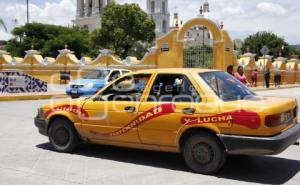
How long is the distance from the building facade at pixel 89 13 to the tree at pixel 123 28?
129 feet

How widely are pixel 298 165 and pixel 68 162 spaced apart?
3.77 meters

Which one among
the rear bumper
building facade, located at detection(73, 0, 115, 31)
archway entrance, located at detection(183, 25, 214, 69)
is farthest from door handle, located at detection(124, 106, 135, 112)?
building facade, located at detection(73, 0, 115, 31)

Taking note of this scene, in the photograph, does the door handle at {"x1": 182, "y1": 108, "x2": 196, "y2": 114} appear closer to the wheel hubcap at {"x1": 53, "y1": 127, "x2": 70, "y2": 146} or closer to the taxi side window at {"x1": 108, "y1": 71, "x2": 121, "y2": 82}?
the wheel hubcap at {"x1": 53, "y1": 127, "x2": 70, "y2": 146}

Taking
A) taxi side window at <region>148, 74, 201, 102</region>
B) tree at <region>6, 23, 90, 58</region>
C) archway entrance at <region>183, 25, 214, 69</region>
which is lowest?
taxi side window at <region>148, 74, 201, 102</region>

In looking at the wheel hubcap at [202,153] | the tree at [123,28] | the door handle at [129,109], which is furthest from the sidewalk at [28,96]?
the tree at [123,28]

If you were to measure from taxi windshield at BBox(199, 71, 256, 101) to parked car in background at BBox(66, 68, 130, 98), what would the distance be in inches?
509

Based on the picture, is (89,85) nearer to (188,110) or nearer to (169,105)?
(169,105)

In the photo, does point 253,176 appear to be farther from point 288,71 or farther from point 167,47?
point 288,71

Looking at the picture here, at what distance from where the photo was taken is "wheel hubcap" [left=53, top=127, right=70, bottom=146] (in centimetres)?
847

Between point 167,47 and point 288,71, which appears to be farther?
point 288,71

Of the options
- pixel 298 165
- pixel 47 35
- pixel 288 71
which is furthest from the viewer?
pixel 47 35

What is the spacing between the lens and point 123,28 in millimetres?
69875

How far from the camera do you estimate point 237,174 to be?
278 inches

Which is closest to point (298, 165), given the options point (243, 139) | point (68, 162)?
point (243, 139)
